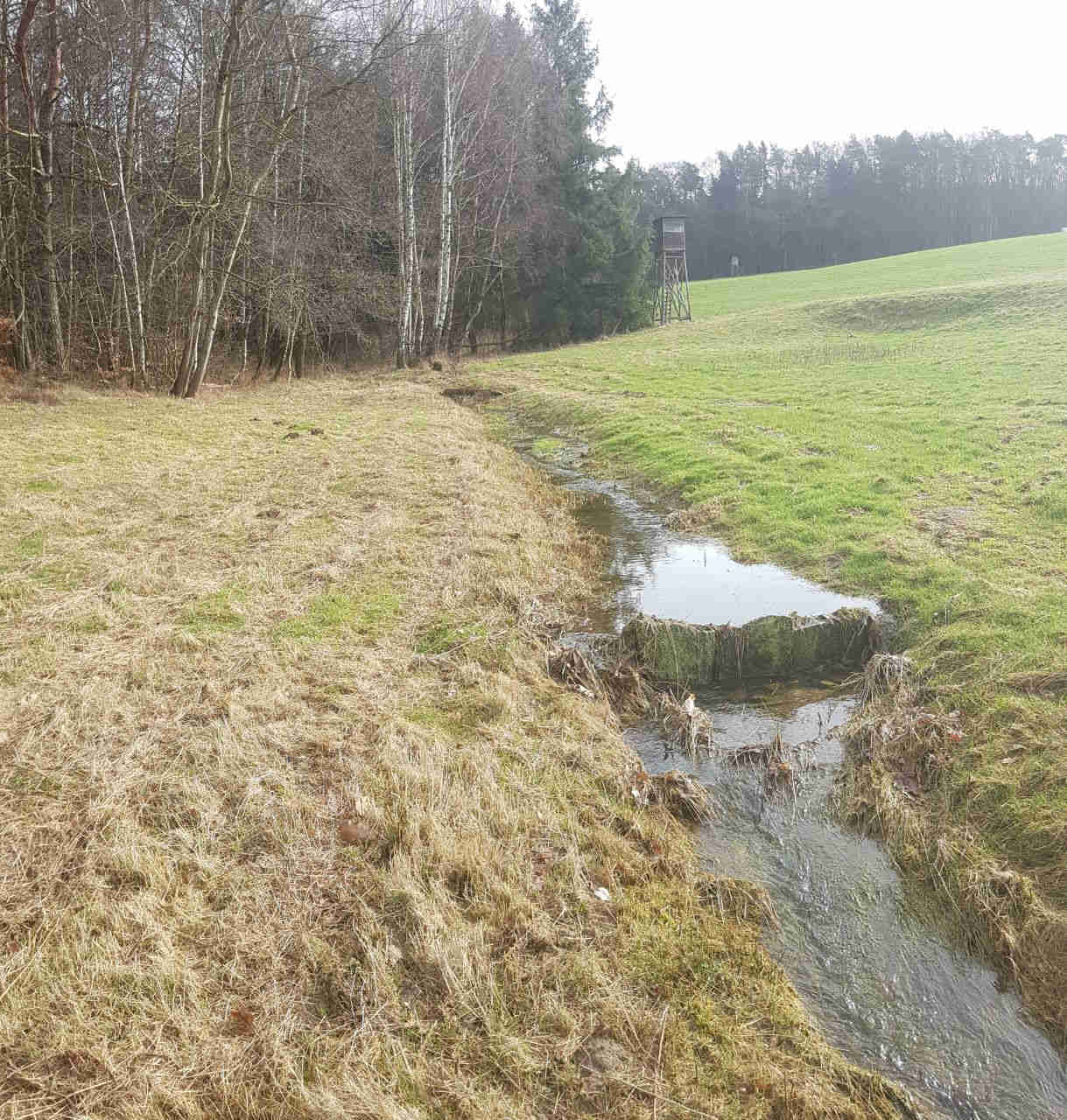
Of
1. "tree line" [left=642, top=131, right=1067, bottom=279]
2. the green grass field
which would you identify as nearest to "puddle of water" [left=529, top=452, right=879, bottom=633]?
the green grass field

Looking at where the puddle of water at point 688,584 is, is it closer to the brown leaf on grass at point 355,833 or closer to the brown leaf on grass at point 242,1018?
the brown leaf on grass at point 355,833

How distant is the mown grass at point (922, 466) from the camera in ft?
14.7

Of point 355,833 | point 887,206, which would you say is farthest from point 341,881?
point 887,206

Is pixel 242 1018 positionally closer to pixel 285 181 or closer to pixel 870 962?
pixel 870 962

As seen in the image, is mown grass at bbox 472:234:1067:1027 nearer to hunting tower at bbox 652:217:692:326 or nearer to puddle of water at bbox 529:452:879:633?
puddle of water at bbox 529:452:879:633

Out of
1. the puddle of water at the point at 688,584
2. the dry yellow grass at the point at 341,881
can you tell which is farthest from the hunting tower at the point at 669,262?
the dry yellow grass at the point at 341,881

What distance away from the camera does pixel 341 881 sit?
3309mm

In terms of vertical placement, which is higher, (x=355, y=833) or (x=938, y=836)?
(x=355, y=833)

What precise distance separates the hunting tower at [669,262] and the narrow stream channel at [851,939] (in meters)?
34.6

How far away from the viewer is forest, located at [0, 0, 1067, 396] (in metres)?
15.0

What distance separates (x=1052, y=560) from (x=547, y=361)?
838 inches

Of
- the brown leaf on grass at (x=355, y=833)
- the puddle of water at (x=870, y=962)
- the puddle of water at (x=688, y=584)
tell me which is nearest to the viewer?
the puddle of water at (x=870, y=962)

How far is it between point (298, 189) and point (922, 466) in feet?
61.7

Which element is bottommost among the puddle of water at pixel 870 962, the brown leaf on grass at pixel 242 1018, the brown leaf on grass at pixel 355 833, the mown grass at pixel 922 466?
the puddle of water at pixel 870 962
